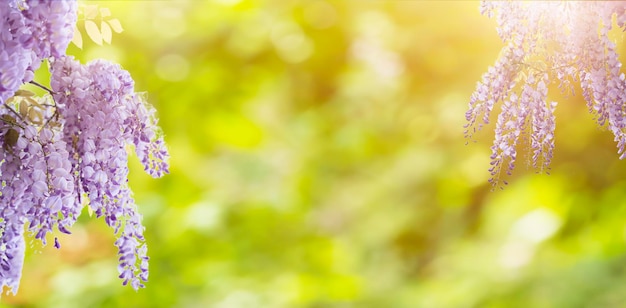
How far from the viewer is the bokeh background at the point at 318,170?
16.5 feet

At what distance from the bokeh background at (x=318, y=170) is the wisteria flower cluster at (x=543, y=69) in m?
2.46

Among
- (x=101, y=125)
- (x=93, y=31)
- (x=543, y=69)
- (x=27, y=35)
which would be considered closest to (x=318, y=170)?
(x=543, y=69)

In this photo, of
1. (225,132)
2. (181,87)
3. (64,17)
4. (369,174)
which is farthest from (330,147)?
(64,17)

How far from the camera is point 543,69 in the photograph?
93.0 inches

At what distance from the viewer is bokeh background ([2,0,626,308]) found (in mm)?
5027

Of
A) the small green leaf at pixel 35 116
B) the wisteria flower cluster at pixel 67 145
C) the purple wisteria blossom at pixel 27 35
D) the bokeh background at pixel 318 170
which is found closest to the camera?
the purple wisteria blossom at pixel 27 35

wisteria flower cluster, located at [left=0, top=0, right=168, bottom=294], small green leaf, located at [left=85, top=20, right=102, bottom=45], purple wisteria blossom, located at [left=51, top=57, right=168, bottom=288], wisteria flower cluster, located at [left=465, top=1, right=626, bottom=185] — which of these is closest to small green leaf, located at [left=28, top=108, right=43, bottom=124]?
wisteria flower cluster, located at [left=0, top=0, right=168, bottom=294]

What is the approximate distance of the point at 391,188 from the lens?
557 cm

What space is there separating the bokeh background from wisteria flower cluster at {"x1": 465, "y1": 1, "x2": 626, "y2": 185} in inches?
96.8

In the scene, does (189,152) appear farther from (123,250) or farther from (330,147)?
(123,250)

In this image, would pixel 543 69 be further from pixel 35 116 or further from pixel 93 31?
pixel 35 116

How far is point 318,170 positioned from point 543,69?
3323 millimetres

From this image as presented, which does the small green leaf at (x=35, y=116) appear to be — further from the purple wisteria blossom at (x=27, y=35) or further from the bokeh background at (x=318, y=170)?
the bokeh background at (x=318, y=170)

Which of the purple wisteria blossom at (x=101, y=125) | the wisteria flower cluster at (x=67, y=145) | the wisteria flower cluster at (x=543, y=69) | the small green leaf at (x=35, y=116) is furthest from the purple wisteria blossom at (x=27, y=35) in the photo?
the wisteria flower cluster at (x=543, y=69)
